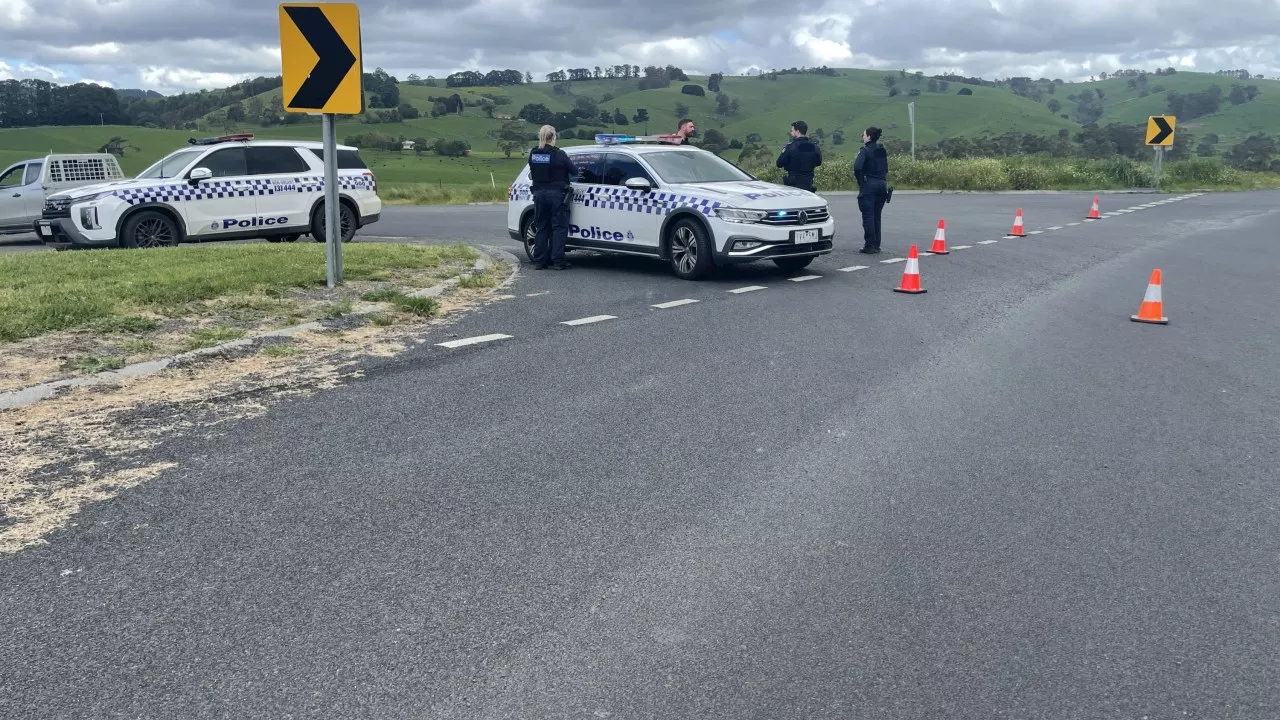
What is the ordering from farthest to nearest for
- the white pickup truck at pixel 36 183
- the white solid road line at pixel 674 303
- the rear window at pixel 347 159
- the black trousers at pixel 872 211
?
the white pickup truck at pixel 36 183 < the rear window at pixel 347 159 < the black trousers at pixel 872 211 < the white solid road line at pixel 674 303

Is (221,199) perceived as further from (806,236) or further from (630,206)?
(806,236)

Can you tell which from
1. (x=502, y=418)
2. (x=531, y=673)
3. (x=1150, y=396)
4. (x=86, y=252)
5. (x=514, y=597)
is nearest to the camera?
(x=531, y=673)

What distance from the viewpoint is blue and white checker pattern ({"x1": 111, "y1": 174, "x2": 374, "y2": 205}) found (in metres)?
15.9

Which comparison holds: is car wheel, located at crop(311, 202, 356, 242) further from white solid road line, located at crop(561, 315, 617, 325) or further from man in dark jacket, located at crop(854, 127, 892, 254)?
white solid road line, located at crop(561, 315, 617, 325)

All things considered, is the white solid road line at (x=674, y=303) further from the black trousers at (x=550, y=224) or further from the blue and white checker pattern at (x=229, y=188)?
the blue and white checker pattern at (x=229, y=188)

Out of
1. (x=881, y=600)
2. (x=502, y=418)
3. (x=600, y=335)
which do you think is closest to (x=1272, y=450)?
(x=881, y=600)

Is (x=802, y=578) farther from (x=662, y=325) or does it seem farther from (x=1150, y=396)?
(x=662, y=325)

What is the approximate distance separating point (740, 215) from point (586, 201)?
2545 mm

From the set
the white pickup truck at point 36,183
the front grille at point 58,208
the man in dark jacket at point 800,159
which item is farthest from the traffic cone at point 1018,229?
the white pickup truck at point 36,183

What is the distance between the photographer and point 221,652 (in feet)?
11.5

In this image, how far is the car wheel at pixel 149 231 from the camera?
624 inches

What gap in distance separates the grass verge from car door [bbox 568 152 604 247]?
1155mm

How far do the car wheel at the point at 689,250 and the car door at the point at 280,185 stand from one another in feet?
23.2

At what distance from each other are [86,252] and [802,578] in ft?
42.8
